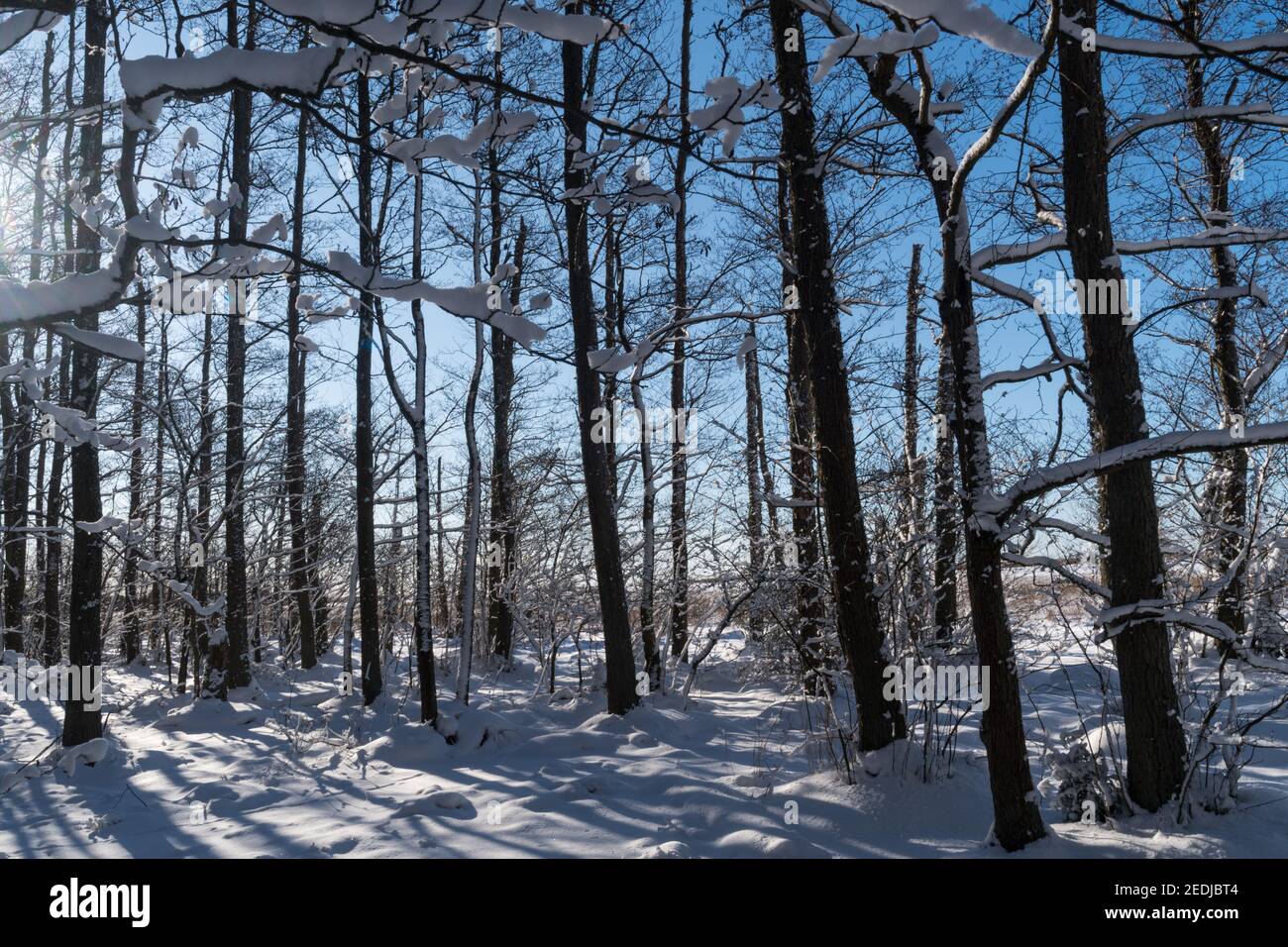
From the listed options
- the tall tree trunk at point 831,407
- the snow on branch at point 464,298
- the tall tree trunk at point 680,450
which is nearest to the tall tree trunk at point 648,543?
the tall tree trunk at point 680,450

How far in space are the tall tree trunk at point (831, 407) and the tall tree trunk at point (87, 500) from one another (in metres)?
6.79

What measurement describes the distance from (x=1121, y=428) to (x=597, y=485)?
5.32m

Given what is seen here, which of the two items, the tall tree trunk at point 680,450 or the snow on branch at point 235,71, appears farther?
the tall tree trunk at point 680,450

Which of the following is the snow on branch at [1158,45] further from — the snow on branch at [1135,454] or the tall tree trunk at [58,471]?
the tall tree trunk at [58,471]

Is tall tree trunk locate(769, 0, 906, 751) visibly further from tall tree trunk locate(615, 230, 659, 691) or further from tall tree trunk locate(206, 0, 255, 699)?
tall tree trunk locate(206, 0, 255, 699)

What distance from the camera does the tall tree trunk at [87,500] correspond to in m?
8.03

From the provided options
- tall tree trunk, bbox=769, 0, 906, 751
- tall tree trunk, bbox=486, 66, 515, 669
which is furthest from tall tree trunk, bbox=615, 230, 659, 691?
tall tree trunk, bbox=769, 0, 906, 751

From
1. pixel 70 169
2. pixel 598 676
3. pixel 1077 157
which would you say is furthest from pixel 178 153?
pixel 598 676

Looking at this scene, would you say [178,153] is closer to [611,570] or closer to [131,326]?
[611,570]

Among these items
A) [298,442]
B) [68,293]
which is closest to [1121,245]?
[68,293]

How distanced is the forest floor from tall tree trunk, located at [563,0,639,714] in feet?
1.91

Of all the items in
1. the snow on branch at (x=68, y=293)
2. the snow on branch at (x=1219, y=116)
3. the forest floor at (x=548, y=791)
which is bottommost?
the forest floor at (x=548, y=791)

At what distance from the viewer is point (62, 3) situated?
10.4ft
